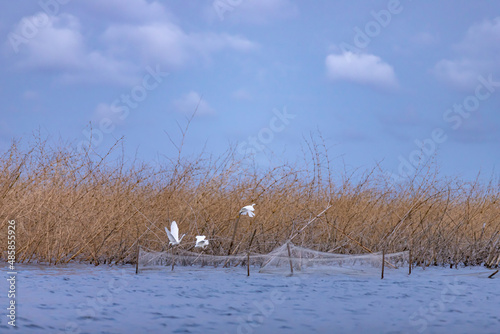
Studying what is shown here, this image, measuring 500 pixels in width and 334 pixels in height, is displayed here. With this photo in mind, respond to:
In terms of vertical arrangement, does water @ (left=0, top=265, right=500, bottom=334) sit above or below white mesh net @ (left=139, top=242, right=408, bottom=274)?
below

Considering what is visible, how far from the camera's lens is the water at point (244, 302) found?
10.1ft

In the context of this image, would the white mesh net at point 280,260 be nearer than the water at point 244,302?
No

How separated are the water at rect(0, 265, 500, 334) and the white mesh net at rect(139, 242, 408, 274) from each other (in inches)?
7.9

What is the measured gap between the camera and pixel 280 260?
211 inches

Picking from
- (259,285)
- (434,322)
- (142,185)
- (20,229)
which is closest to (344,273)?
(259,285)

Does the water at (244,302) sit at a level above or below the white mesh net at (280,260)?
below

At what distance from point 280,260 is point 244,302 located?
1653 mm

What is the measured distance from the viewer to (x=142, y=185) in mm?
6695

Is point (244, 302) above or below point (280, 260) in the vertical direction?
below

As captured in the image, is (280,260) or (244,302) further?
(280,260)

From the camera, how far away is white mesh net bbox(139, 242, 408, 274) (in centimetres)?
517

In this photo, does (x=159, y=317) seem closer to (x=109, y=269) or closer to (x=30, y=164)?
(x=109, y=269)

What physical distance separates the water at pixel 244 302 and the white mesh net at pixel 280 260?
20 cm

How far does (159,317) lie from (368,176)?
171 inches
